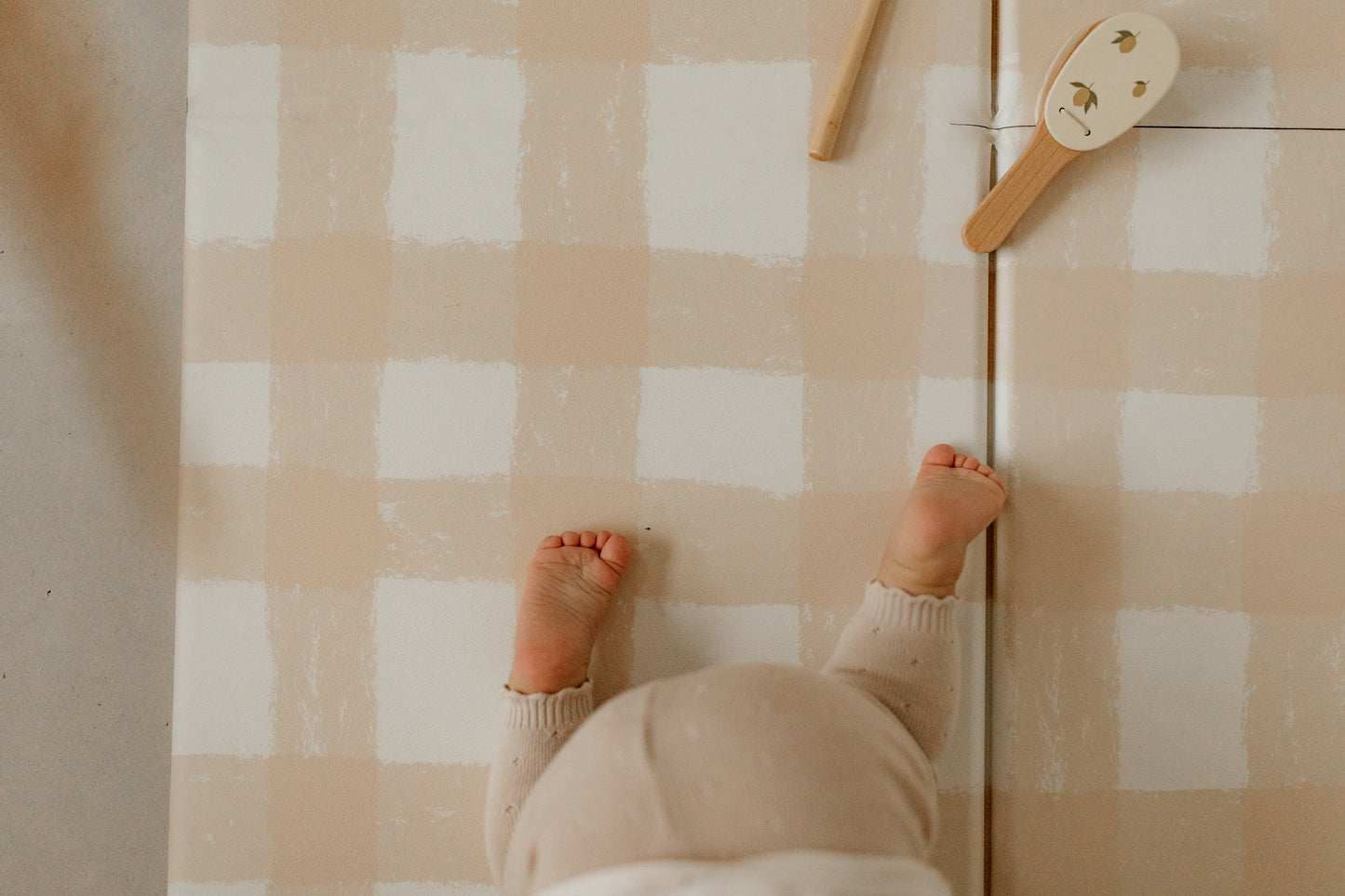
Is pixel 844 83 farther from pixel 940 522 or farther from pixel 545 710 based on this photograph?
→ pixel 545 710

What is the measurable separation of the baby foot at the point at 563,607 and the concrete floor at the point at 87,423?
20.9 inches

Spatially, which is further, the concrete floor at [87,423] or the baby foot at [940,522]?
the concrete floor at [87,423]

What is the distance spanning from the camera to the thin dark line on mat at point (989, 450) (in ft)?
2.34

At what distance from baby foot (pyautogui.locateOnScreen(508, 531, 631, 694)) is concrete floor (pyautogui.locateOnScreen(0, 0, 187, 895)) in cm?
53

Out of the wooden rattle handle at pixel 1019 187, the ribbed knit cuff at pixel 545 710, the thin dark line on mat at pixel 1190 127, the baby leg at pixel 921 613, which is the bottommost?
the ribbed knit cuff at pixel 545 710

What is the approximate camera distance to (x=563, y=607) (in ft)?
2.23

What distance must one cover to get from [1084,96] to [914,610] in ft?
1.57

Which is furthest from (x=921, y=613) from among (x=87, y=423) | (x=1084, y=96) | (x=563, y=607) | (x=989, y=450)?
(x=87, y=423)

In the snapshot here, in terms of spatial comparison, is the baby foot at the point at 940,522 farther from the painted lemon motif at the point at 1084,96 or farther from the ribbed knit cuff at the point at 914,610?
the painted lemon motif at the point at 1084,96

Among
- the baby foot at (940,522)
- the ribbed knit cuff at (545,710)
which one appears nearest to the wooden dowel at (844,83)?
the baby foot at (940,522)

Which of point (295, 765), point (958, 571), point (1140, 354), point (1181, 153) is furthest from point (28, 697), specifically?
point (1181, 153)

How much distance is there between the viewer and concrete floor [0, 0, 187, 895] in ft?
2.93

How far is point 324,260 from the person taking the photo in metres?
0.72

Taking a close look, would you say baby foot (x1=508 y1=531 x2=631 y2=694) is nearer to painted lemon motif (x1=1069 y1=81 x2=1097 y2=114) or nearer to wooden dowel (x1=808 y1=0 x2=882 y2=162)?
wooden dowel (x1=808 y1=0 x2=882 y2=162)
